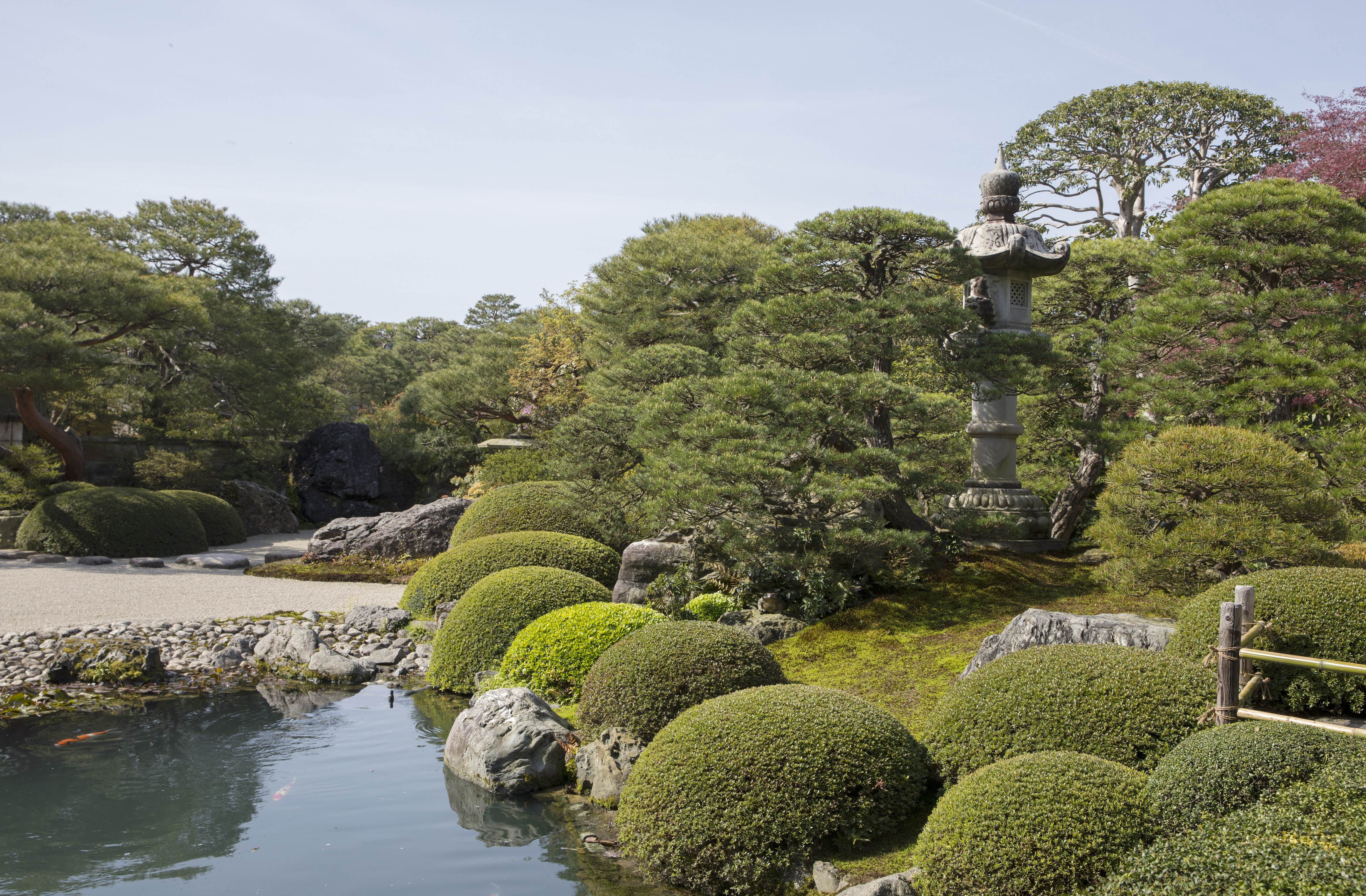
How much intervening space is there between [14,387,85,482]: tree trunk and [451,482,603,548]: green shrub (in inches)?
393

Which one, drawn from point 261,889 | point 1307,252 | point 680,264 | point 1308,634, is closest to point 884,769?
point 1308,634

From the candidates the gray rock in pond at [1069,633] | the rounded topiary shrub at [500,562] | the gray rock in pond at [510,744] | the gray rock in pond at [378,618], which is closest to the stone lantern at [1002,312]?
the gray rock in pond at [1069,633]

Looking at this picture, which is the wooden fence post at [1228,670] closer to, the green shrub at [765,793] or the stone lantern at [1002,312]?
the green shrub at [765,793]

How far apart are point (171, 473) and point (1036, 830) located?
19305 millimetres

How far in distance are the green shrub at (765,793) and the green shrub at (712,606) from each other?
138 inches

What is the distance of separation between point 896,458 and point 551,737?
3.80 meters

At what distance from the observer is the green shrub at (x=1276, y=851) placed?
2.91 m

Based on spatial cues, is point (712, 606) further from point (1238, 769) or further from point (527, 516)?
point (1238, 769)

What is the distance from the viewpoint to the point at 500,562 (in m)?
9.57

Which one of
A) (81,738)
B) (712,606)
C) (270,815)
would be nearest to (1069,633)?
(712,606)

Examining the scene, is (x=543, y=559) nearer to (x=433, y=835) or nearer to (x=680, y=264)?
(x=433, y=835)

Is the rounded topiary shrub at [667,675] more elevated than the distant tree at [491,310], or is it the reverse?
the distant tree at [491,310]

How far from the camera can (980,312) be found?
9117 mm

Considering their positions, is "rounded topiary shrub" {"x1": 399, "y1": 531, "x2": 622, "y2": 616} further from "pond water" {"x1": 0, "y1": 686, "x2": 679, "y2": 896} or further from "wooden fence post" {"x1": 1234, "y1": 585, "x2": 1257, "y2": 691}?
"wooden fence post" {"x1": 1234, "y1": 585, "x2": 1257, "y2": 691}
